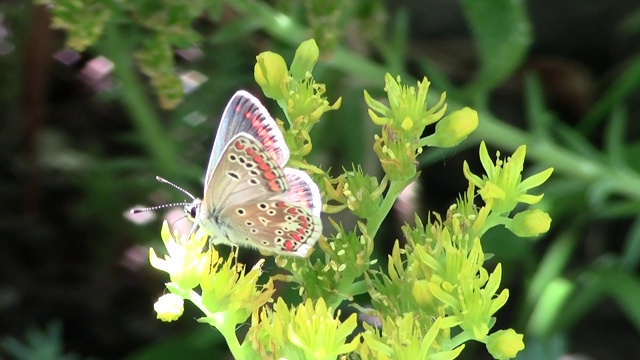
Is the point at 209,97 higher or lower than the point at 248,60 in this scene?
lower

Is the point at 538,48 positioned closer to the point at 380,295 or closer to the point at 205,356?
the point at 205,356

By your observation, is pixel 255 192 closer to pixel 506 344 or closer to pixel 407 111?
pixel 407 111

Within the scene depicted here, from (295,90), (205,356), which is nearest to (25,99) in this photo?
(205,356)

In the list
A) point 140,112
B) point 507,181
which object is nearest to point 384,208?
point 507,181

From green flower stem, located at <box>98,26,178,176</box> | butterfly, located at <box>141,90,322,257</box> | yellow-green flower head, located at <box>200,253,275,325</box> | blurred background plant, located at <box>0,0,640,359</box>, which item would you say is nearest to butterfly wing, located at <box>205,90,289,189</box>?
butterfly, located at <box>141,90,322,257</box>

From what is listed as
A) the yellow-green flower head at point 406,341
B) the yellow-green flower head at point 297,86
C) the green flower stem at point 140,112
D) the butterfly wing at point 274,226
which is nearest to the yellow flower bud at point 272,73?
the yellow-green flower head at point 297,86

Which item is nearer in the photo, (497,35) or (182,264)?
(182,264)
